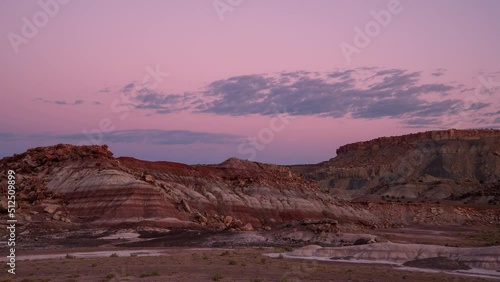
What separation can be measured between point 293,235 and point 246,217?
1263cm

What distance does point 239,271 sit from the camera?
26812mm

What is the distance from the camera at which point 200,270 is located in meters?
26.9

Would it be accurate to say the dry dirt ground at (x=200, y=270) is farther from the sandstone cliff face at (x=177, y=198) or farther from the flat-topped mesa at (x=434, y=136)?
the flat-topped mesa at (x=434, y=136)

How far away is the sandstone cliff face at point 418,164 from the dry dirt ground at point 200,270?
3713 inches

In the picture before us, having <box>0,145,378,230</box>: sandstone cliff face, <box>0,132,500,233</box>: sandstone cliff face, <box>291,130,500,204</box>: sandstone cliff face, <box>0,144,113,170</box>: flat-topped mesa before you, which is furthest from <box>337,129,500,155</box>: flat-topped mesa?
<box>0,144,113,170</box>: flat-topped mesa

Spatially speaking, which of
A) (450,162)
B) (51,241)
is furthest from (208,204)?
(450,162)

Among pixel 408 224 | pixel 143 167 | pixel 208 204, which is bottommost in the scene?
pixel 408 224

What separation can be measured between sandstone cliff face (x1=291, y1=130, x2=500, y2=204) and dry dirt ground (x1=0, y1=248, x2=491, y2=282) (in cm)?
9431

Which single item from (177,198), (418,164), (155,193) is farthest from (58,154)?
(418,164)

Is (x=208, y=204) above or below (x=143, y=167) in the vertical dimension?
below

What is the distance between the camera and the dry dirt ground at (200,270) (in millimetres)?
24214

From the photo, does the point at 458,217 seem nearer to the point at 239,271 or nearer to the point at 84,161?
the point at 84,161

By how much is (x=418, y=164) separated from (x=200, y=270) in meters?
130

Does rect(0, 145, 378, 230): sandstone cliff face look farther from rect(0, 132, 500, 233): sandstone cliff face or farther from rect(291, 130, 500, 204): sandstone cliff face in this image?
rect(291, 130, 500, 204): sandstone cliff face
